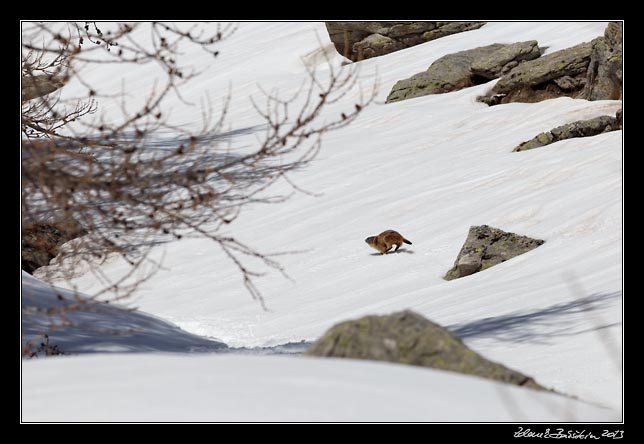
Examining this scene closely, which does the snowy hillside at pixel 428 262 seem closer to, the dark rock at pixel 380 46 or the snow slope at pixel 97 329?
the snow slope at pixel 97 329

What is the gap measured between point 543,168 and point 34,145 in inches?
406

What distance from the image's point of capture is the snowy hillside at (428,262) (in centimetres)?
425

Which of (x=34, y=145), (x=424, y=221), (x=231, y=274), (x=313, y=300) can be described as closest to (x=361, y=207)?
(x=424, y=221)

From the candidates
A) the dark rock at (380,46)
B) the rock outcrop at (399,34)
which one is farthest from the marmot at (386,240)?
the dark rock at (380,46)

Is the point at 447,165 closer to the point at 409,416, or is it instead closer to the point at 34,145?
the point at 34,145

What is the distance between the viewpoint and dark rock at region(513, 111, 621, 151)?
1508 centimetres

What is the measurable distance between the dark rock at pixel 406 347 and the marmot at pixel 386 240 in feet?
23.5

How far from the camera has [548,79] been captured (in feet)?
60.7

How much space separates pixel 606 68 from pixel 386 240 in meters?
7.45

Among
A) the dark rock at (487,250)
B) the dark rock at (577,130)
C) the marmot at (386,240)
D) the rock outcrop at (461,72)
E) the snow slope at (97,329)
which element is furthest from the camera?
the rock outcrop at (461,72)

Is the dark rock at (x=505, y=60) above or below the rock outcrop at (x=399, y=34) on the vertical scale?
below

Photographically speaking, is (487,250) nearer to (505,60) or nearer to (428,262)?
(428,262)

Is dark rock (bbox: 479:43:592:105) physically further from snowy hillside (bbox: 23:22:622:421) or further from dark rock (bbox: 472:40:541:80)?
dark rock (bbox: 472:40:541:80)

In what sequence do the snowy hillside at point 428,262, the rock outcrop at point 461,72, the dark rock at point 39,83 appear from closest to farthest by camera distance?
the snowy hillside at point 428,262 < the dark rock at point 39,83 < the rock outcrop at point 461,72
